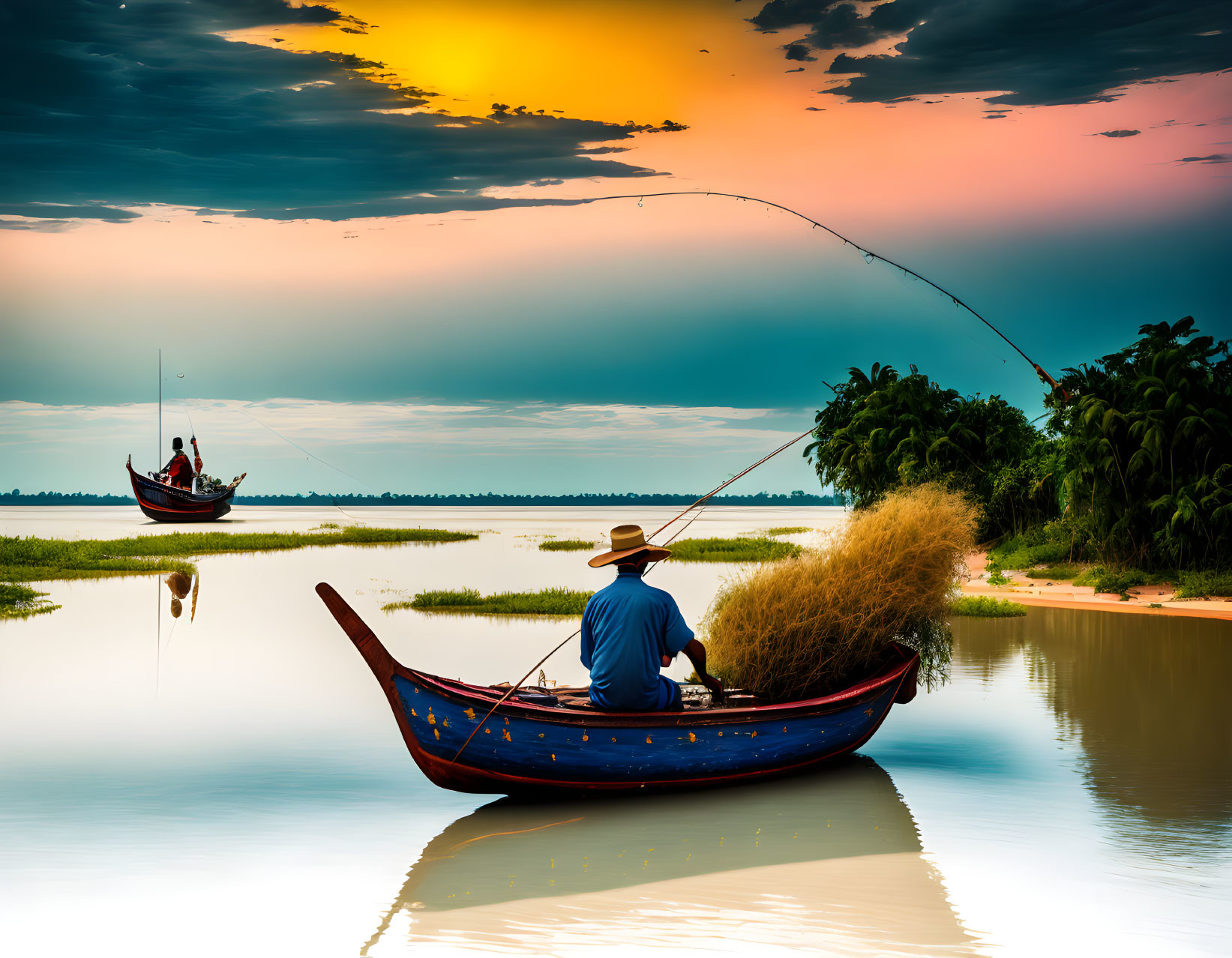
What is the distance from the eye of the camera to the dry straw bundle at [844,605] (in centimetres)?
884

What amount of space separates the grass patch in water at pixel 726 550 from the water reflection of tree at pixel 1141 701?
13766 mm

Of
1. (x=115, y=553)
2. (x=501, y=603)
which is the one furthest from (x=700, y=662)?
(x=115, y=553)

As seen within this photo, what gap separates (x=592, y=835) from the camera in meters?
6.83

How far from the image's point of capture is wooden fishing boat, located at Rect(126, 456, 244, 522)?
5344 cm

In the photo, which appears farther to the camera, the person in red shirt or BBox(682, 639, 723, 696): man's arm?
the person in red shirt

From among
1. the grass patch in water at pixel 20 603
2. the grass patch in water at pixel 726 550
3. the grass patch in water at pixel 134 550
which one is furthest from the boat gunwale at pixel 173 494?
the grass patch in water at pixel 20 603

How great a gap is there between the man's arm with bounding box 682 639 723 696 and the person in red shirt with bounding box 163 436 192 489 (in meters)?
50.4

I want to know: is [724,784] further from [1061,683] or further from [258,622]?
[258,622]

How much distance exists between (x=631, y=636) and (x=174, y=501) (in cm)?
5250

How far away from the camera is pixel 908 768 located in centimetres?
880

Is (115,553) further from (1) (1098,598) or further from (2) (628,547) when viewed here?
(2) (628,547)

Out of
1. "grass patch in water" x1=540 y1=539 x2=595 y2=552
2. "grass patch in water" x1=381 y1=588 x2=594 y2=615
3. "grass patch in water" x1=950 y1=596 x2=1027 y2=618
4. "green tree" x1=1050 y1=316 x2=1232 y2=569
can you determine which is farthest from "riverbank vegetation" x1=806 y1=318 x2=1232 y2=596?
"grass patch in water" x1=540 y1=539 x2=595 y2=552

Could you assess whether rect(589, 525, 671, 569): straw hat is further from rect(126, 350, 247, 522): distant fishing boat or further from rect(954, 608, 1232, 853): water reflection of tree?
rect(126, 350, 247, 522): distant fishing boat

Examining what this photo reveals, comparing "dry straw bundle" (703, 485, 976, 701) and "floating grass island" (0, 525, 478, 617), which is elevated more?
"dry straw bundle" (703, 485, 976, 701)
